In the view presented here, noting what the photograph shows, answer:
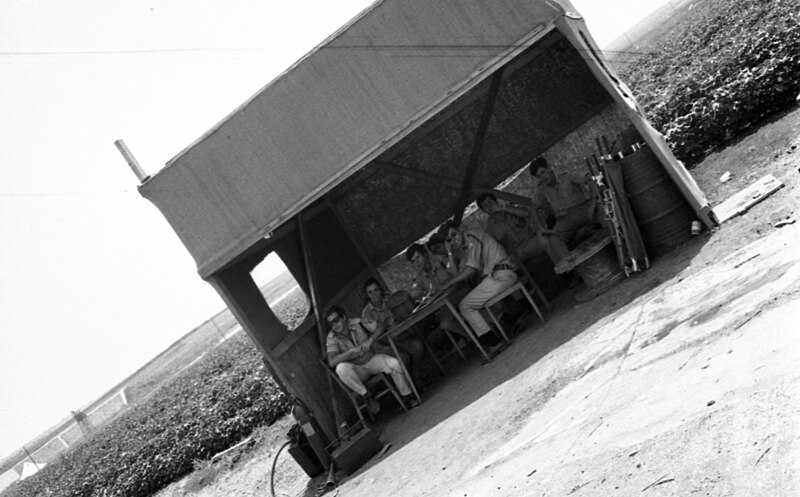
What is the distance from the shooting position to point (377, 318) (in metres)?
11.3

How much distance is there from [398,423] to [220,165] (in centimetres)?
390

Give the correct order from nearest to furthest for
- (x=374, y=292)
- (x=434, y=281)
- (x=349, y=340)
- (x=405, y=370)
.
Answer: (x=405, y=370), (x=349, y=340), (x=374, y=292), (x=434, y=281)

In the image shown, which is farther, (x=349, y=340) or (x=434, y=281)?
(x=434, y=281)

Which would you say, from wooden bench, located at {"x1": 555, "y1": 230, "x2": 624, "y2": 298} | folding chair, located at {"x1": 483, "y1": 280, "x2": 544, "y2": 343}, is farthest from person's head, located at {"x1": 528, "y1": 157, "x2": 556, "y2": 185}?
folding chair, located at {"x1": 483, "y1": 280, "x2": 544, "y2": 343}

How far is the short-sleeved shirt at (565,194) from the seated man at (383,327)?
2.55 metres

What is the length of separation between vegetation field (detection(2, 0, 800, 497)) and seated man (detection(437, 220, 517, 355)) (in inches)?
169

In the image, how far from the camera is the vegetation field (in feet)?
40.3

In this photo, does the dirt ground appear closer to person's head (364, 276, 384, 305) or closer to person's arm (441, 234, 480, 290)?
person's arm (441, 234, 480, 290)

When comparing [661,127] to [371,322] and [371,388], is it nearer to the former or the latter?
[371,322]

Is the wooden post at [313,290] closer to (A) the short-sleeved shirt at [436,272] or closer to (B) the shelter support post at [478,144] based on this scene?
(A) the short-sleeved shirt at [436,272]

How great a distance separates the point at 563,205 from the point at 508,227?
1.10 m

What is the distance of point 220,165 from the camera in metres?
10.2

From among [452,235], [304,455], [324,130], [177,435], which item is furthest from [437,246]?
[177,435]

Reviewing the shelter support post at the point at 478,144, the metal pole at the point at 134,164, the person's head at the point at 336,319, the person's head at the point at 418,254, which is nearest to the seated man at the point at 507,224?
the person's head at the point at 418,254
